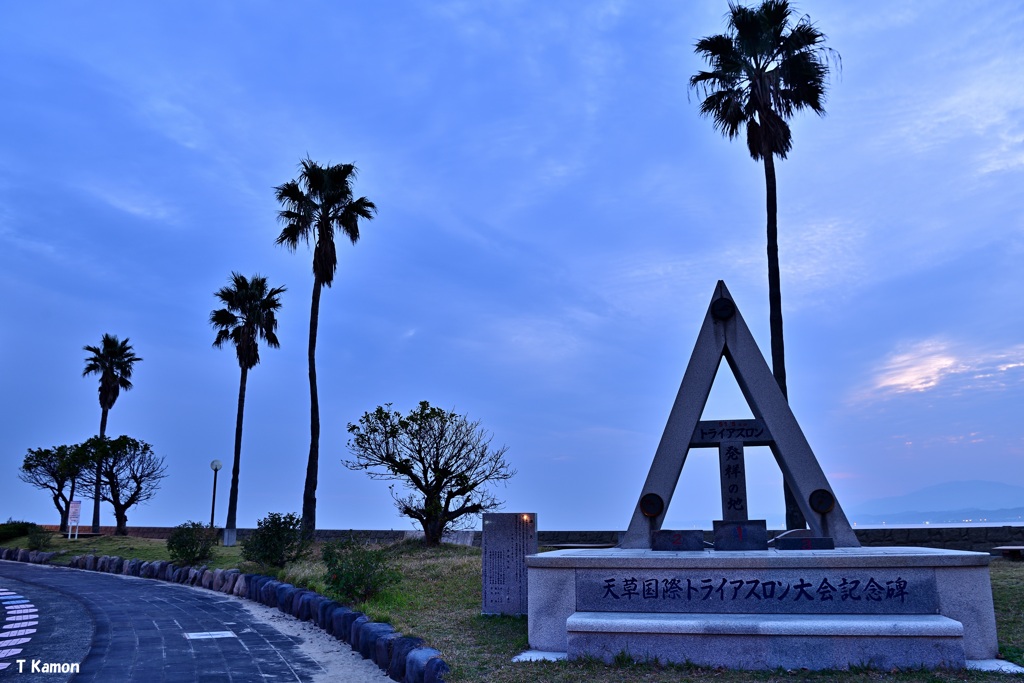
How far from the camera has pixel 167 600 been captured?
17047 millimetres

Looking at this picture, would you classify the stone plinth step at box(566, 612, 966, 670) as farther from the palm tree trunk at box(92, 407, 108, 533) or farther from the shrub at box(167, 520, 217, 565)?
the palm tree trunk at box(92, 407, 108, 533)

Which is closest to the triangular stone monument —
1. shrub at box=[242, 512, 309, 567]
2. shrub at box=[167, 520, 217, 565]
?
shrub at box=[242, 512, 309, 567]

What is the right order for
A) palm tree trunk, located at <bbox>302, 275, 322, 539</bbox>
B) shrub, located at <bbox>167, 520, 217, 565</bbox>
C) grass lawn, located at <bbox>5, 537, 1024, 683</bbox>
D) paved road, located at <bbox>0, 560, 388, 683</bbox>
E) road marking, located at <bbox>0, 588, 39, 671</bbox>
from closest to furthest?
grass lawn, located at <bbox>5, 537, 1024, 683</bbox> → paved road, located at <bbox>0, 560, 388, 683</bbox> → road marking, located at <bbox>0, 588, 39, 671</bbox> → shrub, located at <bbox>167, 520, 217, 565</bbox> → palm tree trunk, located at <bbox>302, 275, 322, 539</bbox>

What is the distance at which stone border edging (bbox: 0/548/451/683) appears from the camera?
852 cm

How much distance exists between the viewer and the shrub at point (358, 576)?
44.0ft

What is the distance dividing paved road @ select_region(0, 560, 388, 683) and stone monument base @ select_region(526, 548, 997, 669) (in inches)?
112

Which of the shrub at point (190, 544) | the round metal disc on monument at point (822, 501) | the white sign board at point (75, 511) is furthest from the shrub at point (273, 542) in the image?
the white sign board at point (75, 511)

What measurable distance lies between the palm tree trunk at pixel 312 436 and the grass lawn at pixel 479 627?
4668 mm

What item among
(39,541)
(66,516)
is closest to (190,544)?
(39,541)

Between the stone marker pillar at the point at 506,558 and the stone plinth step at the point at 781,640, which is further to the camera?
the stone marker pillar at the point at 506,558

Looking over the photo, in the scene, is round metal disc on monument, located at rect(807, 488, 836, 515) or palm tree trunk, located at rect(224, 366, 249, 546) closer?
round metal disc on monument, located at rect(807, 488, 836, 515)

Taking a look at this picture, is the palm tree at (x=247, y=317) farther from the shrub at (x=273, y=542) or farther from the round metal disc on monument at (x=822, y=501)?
the round metal disc on monument at (x=822, y=501)

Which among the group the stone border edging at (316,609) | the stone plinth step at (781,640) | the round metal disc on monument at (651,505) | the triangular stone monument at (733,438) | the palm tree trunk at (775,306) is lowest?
the stone border edging at (316,609)

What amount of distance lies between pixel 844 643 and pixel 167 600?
1538cm
